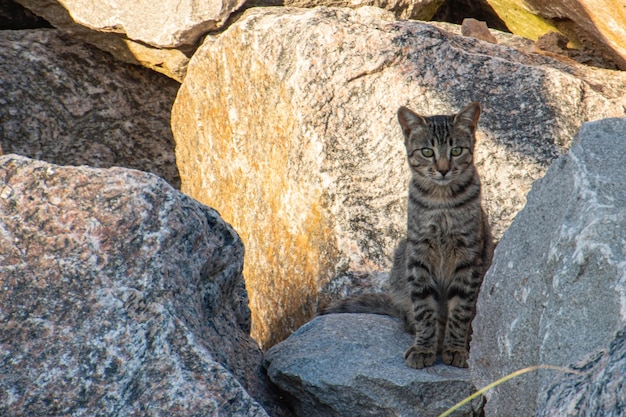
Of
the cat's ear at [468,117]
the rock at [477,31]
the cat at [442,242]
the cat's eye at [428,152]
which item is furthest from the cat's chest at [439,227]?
the rock at [477,31]

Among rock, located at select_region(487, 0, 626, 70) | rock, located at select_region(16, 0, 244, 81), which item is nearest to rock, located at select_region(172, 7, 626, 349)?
rock, located at select_region(16, 0, 244, 81)

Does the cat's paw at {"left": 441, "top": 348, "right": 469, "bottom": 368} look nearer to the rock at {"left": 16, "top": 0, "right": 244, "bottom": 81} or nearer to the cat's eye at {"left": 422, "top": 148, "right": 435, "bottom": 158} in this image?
the cat's eye at {"left": 422, "top": 148, "right": 435, "bottom": 158}

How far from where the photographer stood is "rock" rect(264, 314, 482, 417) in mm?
3783

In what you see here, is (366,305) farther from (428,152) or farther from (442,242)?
(428,152)

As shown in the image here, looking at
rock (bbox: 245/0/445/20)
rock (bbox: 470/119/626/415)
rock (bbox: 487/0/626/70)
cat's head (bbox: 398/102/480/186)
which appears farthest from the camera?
rock (bbox: 245/0/445/20)

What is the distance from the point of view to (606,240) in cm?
246

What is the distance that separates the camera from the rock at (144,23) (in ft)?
20.6

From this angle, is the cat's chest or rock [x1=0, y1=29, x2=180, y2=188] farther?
rock [x1=0, y1=29, x2=180, y2=188]

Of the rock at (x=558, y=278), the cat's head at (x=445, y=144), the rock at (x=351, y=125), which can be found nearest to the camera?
the rock at (x=558, y=278)

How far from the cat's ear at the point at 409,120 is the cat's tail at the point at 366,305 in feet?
3.43

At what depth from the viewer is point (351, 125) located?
540cm

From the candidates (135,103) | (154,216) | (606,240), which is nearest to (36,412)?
(154,216)

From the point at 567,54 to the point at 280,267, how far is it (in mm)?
3199

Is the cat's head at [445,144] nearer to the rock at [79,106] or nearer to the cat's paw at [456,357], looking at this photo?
the cat's paw at [456,357]
